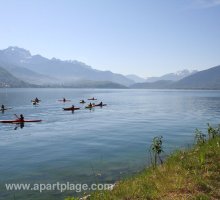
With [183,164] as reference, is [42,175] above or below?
below

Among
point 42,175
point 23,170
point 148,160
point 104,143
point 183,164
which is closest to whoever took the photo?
point 183,164

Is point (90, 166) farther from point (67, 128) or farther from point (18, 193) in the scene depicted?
point (67, 128)

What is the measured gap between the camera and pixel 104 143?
40.7 metres

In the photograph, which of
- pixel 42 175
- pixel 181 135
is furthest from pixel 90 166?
pixel 181 135

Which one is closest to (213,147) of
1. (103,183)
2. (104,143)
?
(103,183)

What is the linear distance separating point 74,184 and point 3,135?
98.8 feet

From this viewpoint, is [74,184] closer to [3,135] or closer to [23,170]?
Answer: [23,170]

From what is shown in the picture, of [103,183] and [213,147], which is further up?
[213,147]

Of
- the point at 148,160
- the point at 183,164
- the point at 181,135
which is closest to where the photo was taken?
the point at 183,164

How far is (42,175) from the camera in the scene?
25.8 m

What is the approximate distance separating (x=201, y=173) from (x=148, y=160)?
47.0 feet

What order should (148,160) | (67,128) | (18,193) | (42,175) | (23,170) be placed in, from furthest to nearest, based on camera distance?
(67,128), (148,160), (23,170), (42,175), (18,193)

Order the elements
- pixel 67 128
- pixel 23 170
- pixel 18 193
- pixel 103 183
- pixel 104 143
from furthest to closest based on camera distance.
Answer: pixel 67 128 < pixel 104 143 < pixel 23 170 < pixel 103 183 < pixel 18 193

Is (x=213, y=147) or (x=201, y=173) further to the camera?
(x=213, y=147)
